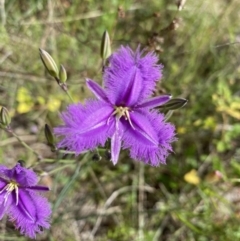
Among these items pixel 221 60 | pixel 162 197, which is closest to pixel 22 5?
pixel 221 60

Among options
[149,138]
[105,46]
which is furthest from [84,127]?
[105,46]

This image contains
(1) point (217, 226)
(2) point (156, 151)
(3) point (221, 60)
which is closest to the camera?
(2) point (156, 151)

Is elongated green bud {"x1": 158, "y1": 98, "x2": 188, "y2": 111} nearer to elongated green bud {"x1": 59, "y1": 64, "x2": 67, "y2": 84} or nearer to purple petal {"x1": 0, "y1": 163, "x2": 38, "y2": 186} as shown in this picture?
elongated green bud {"x1": 59, "y1": 64, "x2": 67, "y2": 84}

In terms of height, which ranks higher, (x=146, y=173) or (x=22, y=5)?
(x=22, y=5)

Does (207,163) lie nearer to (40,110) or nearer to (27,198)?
(40,110)

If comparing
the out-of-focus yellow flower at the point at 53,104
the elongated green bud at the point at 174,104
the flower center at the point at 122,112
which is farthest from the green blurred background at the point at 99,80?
the flower center at the point at 122,112

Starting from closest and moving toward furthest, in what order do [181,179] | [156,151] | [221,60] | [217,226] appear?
[156,151], [217,226], [181,179], [221,60]

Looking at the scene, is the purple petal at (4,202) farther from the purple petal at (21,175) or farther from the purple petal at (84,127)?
the purple petal at (84,127)
